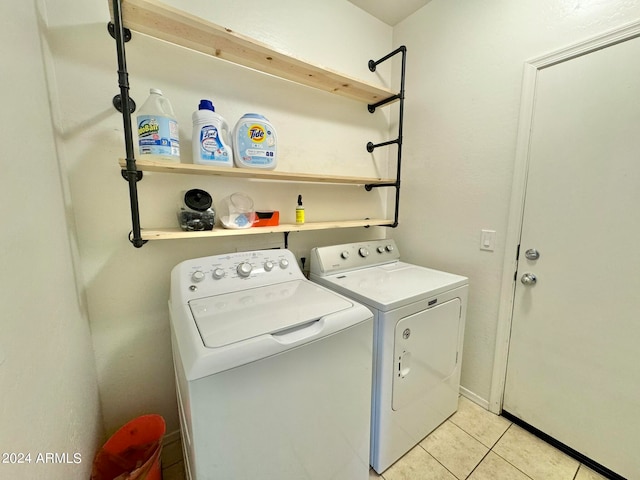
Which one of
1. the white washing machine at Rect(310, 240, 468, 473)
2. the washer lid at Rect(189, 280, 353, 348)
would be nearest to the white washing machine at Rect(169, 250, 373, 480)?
the washer lid at Rect(189, 280, 353, 348)

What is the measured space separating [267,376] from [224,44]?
144 cm

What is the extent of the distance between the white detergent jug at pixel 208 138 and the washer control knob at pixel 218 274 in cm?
48

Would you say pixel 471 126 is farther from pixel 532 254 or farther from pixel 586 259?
pixel 586 259

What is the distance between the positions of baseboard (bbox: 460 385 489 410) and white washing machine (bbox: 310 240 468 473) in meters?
0.20

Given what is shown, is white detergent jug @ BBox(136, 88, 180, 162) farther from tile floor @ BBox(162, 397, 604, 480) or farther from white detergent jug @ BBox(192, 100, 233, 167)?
tile floor @ BBox(162, 397, 604, 480)

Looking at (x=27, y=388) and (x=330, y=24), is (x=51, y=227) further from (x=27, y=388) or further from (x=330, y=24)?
(x=330, y=24)

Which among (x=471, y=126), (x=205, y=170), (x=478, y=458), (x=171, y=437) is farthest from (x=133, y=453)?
(x=471, y=126)

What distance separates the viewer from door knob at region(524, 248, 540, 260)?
1.41 meters

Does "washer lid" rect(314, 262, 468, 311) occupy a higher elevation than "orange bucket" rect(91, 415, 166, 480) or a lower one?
higher

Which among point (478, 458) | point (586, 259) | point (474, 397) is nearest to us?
point (586, 259)

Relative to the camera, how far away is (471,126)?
63.9 inches

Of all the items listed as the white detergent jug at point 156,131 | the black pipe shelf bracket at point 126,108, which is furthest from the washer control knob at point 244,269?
the white detergent jug at point 156,131

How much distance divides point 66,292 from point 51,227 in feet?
0.78

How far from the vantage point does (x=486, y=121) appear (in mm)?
1555
